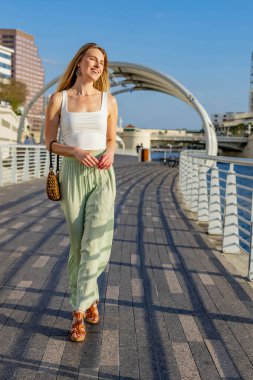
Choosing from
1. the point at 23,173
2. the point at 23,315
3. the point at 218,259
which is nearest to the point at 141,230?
the point at 218,259

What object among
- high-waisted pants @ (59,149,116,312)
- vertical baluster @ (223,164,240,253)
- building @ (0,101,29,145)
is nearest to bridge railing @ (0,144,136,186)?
vertical baluster @ (223,164,240,253)

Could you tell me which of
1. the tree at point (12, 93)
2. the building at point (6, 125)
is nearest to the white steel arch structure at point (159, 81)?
the building at point (6, 125)

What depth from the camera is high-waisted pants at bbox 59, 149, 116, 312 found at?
2.92 meters

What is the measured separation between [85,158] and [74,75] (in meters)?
0.64

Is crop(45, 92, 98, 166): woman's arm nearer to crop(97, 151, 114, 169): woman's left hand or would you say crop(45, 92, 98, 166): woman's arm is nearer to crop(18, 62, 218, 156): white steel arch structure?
crop(97, 151, 114, 169): woman's left hand

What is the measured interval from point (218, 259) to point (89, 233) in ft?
8.57

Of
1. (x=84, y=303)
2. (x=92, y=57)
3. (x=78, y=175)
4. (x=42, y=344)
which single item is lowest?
(x=42, y=344)

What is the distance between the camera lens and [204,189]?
27.5 feet

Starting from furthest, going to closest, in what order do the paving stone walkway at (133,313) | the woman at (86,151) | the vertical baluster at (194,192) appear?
the vertical baluster at (194,192)
the woman at (86,151)
the paving stone walkway at (133,313)

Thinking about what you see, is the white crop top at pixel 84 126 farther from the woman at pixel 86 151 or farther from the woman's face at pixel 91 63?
the woman's face at pixel 91 63

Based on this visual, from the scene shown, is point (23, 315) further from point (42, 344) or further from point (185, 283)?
point (185, 283)

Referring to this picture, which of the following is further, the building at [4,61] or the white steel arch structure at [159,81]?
the building at [4,61]

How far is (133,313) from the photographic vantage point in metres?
3.39

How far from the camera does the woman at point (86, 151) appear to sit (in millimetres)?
2879
